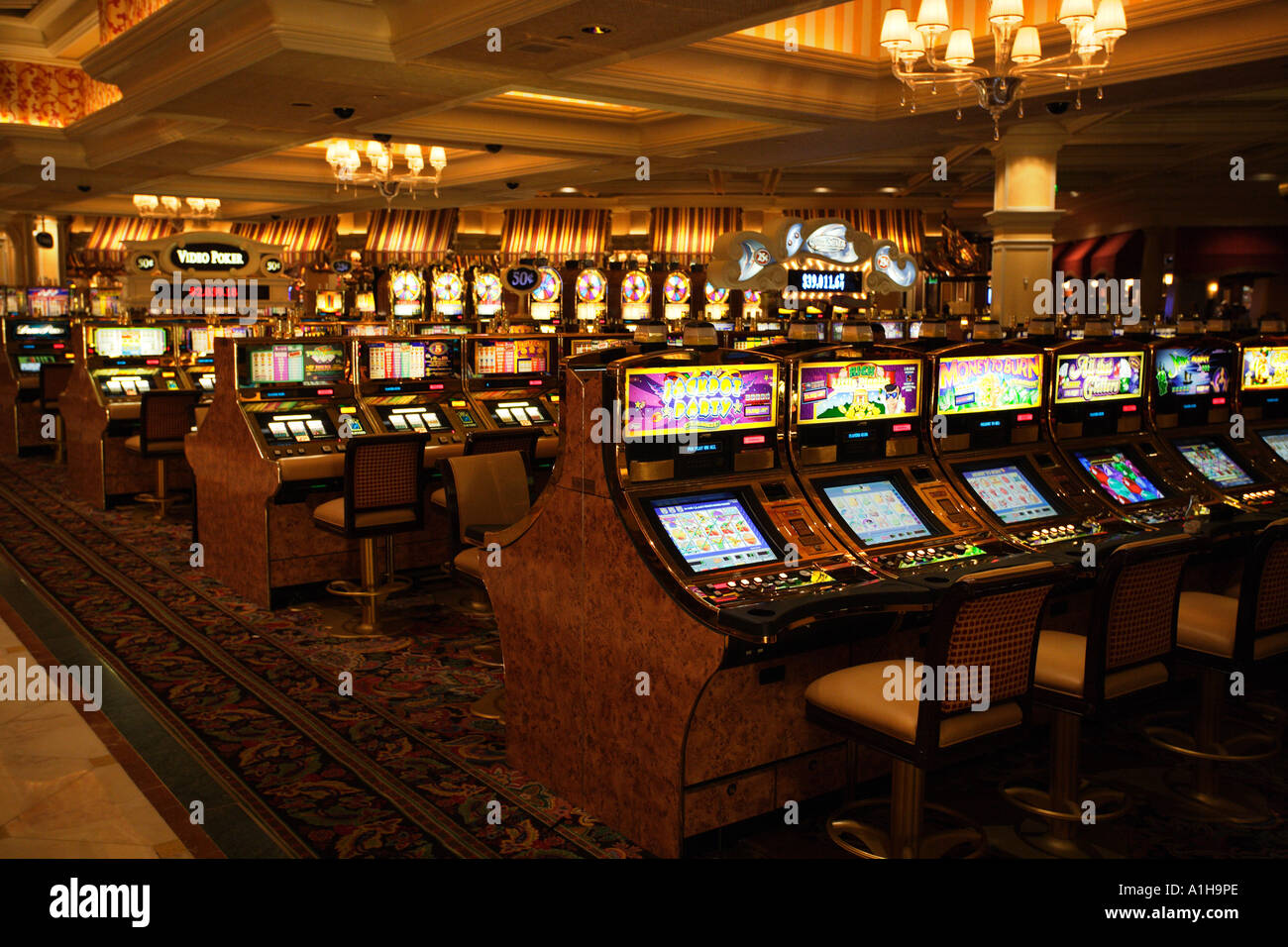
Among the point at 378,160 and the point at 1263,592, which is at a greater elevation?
the point at 378,160

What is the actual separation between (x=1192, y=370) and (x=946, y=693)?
318cm

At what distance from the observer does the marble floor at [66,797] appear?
3.31 m

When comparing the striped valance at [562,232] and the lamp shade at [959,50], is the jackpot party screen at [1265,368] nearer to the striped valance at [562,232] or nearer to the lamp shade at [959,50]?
the lamp shade at [959,50]

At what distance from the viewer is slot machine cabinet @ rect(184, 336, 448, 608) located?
6.00m

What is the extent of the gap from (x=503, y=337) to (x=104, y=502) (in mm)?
3592

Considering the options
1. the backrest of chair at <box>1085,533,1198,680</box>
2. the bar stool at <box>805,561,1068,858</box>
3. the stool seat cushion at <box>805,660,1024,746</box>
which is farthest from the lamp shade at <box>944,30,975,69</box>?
the stool seat cushion at <box>805,660,1024,746</box>

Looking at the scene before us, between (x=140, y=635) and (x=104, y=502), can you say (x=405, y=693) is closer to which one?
(x=140, y=635)

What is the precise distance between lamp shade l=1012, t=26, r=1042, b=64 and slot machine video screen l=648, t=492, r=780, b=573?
3459 mm

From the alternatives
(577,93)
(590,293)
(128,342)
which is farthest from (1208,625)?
(590,293)

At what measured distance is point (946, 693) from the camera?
2879 millimetres

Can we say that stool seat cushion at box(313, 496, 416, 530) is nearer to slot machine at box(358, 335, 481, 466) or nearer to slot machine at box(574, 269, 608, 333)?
slot machine at box(358, 335, 481, 466)

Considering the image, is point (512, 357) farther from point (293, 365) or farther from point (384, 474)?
point (384, 474)

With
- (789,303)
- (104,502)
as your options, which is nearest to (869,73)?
(789,303)
